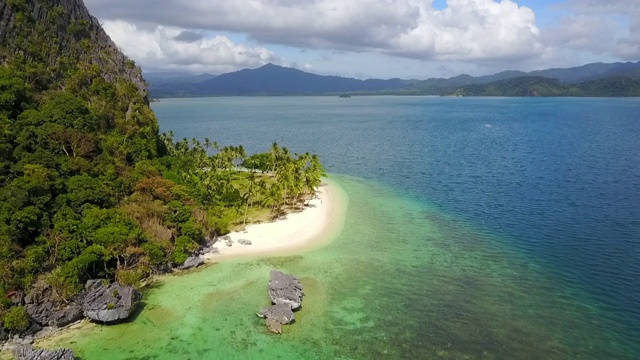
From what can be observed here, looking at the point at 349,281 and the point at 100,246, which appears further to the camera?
the point at 349,281

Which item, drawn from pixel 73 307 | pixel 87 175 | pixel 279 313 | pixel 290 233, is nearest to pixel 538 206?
pixel 290 233

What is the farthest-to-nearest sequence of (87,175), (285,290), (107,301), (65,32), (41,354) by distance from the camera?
(65,32), (87,175), (285,290), (107,301), (41,354)

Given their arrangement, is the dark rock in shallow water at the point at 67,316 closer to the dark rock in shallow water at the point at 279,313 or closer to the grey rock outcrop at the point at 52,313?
the grey rock outcrop at the point at 52,313

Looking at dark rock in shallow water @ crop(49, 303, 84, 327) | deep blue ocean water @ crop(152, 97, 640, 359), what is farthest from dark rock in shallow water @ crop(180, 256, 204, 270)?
deep blue ocean water @ crop(152, 97, 640, 359)

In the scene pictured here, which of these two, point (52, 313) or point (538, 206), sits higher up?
point (538, 206)

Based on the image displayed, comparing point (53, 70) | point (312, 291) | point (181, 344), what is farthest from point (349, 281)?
point (53, 70)

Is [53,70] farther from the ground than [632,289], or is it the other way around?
[53,70]

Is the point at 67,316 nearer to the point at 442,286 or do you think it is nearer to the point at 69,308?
the point at 69,308

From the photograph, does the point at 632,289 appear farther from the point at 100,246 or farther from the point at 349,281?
the point at 100,246
